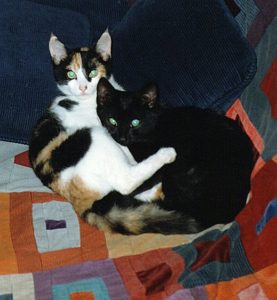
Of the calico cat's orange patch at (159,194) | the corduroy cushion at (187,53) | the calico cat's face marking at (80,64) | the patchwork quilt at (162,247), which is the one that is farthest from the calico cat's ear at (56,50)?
the calico cat's orange patch at (159,194)

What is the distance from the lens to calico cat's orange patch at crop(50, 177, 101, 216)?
1.47m

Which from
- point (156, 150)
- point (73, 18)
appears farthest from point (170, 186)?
point (73, 18)

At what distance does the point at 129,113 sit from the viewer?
168 cm

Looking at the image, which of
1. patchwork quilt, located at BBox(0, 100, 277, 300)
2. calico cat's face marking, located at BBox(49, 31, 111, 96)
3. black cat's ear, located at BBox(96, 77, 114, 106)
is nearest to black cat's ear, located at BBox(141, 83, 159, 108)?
black cat's ear, located at BBox(96, 77, 114, 106)

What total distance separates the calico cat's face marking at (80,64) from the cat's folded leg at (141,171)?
1.32 ft

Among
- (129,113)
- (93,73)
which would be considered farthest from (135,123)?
(93,73)

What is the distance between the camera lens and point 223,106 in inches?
64.6

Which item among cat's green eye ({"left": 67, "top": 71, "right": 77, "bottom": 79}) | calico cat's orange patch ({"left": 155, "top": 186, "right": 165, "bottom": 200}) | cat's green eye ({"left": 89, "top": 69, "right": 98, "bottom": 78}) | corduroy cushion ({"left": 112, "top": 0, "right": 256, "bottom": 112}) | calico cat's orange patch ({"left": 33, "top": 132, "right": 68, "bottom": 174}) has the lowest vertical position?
calico cat's orange patch ({"left": 33, "top": 132, "right": 68, "bottom": 174})

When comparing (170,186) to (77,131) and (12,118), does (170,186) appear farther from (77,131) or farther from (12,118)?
(12,118)

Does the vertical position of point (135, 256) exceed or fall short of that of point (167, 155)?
it falls short

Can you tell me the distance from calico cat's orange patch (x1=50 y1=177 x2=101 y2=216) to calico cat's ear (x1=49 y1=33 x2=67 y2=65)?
1.73 feet

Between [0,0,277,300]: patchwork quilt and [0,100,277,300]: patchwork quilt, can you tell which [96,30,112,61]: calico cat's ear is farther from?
[0,100,277,300]: patchwork quilt

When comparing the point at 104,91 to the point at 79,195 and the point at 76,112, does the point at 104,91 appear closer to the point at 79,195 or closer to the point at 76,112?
the point at 76,112

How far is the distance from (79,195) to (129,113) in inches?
14.3
